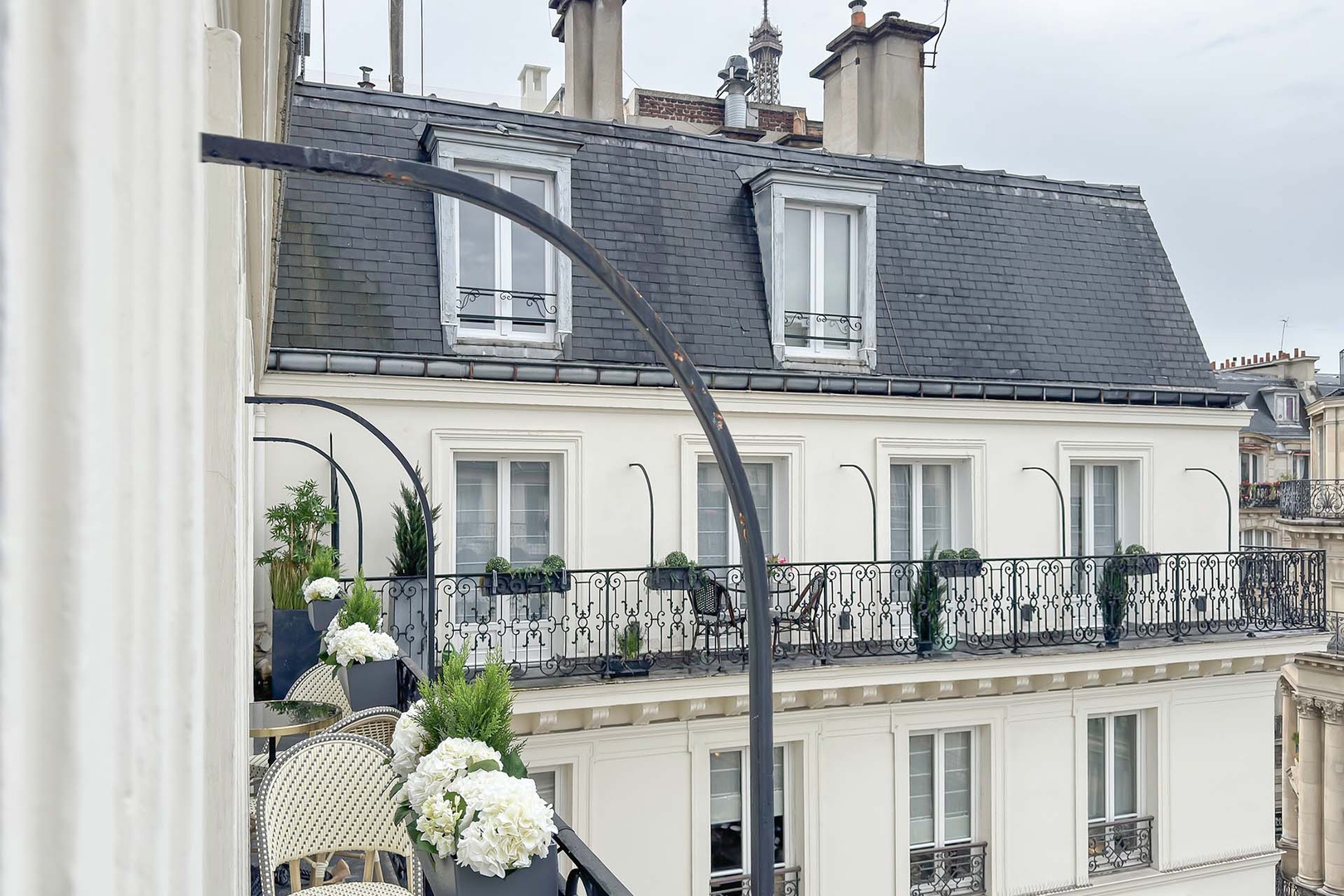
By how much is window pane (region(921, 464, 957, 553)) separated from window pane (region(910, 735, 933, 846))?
2469 mm

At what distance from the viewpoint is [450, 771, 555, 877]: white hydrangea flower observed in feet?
10.1

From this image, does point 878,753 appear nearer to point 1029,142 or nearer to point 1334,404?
point 1334,404

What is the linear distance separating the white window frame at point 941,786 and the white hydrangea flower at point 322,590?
6942mm

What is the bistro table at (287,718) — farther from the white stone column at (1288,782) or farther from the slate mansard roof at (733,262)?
the white stone column at (1288,782)

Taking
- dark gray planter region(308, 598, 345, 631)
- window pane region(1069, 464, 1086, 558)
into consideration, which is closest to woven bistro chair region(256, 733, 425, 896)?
dark gray planter region(308, 598, 345, 631)

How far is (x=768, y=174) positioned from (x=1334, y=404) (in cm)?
2162

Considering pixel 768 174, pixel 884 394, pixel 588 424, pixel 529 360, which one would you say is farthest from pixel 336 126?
pixel 884 394

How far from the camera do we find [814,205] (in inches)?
465

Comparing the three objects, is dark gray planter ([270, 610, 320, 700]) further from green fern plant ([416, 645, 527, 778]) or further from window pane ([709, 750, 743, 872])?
green fern plant ([416, 645, 527, 778])

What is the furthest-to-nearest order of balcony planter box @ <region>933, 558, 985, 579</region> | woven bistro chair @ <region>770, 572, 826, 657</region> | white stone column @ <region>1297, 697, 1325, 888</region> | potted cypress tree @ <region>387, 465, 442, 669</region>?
1. white stone column @ <region>1297, 697, 1325, 888</region>
2. balcony planter box @ <region>933, 558, 985, 579</region>
3. woven bistro chair @ <region>770, 572, 826, 657</region>
4. potted cypress tree @ <region>387, 465, 442, 669</region>

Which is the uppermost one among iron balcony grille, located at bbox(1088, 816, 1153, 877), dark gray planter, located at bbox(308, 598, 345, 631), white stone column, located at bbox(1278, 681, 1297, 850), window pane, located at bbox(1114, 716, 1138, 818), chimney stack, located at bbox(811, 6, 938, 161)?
chimney stack, located at bbox(811, 6, 938, 161)

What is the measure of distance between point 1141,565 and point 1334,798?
602 inches

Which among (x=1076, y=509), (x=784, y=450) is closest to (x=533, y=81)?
(x=784, y=450)

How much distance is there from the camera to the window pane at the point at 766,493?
11.4m
